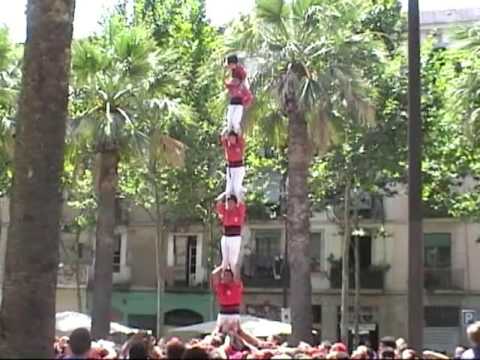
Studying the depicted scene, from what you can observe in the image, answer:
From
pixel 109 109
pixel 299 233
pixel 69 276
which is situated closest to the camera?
pixel 299 233

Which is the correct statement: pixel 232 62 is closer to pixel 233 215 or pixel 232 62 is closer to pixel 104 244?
pixel 233 215

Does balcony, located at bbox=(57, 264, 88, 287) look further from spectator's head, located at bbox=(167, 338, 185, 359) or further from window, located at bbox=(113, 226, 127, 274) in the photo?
spectator's head, located at bbox=(167, 338, 185, 359)

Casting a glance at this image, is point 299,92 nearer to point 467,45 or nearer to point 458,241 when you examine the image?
point 467,45

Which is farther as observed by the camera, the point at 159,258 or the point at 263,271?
the point at 263,271

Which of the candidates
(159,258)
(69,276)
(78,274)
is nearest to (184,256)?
(78,274)

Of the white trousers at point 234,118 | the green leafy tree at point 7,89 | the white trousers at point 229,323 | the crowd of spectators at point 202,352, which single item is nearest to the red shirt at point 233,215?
the white trousers at point 234,118

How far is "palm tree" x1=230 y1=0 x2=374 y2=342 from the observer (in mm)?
21734

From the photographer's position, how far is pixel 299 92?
22016 mm

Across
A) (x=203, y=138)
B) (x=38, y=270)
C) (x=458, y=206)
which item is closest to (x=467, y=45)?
(x=458, y=206)

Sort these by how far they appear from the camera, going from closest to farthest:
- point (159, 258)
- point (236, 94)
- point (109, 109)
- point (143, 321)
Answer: point (236, 94) < point (109, 109) < point (159, 258) < point (143, 321)

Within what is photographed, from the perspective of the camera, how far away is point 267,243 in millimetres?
41062

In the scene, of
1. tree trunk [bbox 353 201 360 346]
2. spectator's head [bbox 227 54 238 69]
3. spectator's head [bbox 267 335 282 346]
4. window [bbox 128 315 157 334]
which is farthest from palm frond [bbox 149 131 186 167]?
window [bbox 128 315 157 334]

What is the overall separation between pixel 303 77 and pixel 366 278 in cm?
1820

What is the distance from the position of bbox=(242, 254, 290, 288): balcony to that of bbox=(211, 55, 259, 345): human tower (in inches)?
975
